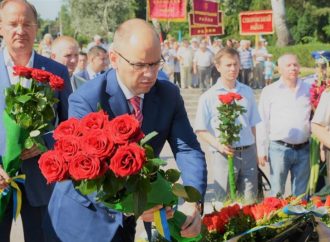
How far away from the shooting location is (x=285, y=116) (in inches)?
228

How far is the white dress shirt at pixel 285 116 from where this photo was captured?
18.8 feet

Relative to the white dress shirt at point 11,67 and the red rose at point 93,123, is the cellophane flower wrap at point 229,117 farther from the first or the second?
the red rose at point 93,123

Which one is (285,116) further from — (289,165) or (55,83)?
(55,83)

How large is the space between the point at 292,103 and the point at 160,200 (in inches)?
154

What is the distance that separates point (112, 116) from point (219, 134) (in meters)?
2.99

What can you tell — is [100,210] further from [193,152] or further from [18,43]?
[18,43]

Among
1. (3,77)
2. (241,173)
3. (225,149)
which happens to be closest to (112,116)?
(3,77)

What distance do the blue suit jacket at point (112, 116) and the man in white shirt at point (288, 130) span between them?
313 centimetres

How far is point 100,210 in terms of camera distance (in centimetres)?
249

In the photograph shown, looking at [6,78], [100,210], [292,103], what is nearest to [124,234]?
[100,210]

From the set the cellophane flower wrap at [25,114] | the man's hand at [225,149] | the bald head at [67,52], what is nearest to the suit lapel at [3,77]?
the cellophane flower wrap at [25,114]

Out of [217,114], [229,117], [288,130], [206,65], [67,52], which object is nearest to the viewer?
[229,117]

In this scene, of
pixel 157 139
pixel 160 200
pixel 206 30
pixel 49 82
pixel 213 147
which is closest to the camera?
pixel 160 200

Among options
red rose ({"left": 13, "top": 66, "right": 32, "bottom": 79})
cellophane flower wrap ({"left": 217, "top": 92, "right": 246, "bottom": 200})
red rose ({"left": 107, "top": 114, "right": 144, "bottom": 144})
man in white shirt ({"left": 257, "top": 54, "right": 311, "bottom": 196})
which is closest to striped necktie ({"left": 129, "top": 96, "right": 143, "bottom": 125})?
red rose ({"left": 107, "top": 114, "right": 144, "bottom": 144})
